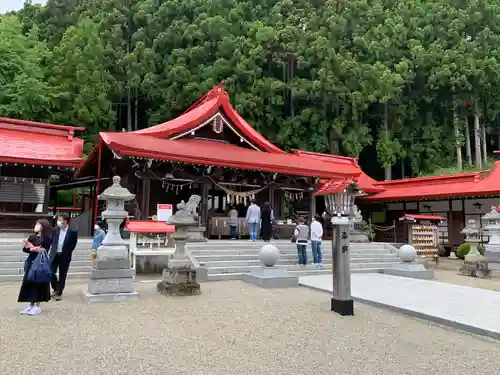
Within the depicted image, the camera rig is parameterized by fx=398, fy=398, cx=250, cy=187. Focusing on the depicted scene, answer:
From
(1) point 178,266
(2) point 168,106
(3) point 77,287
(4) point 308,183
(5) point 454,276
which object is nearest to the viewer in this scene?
(1) point 178,266

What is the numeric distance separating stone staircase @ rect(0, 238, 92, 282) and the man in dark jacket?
2.68m

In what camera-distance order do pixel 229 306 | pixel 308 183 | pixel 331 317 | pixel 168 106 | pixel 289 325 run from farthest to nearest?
pixel 168 106 → pixel 308 183 → pixel 229 306 → pixel 331 317 → pixel 289 325

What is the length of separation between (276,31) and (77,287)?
2439cm

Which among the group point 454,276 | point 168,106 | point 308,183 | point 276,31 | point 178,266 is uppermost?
point 276,31

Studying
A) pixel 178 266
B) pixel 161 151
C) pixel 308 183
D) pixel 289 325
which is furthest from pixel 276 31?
pixel 289 325

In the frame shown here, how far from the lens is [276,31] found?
92.9ft

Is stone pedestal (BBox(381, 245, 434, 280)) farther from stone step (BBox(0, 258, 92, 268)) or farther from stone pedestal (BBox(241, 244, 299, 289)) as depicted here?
stone step (BBox(0, 258, 92, 268))

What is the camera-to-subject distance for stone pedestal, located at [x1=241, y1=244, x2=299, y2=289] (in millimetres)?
9078

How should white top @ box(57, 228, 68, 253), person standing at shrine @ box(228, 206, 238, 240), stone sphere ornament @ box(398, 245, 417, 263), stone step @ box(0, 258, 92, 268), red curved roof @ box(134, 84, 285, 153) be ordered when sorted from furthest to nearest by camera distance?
red curved roof @ box(134, 84, 285, 153)
person standing at shrine @ box(228, 206, 238, 240)
stone sphere ornament @ box(398, 245, 417, 263)
stone step @ box(0, 258, 92, 268)
white top @ box(57, 228, 68, 253)

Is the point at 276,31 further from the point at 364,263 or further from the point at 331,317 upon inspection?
the point at 331,317

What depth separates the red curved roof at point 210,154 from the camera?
12.8 meters

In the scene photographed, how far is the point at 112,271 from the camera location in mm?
7426

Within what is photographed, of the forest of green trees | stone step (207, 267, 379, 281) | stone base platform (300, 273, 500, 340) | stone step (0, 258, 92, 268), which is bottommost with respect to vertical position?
stone base platform (300, 273, 500, 340)

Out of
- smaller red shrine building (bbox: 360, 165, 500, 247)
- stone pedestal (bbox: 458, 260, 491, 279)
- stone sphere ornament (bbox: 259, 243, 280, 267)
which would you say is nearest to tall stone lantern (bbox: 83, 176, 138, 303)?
stone sphere ornament (bbox: 259, 243, 280, 267)
